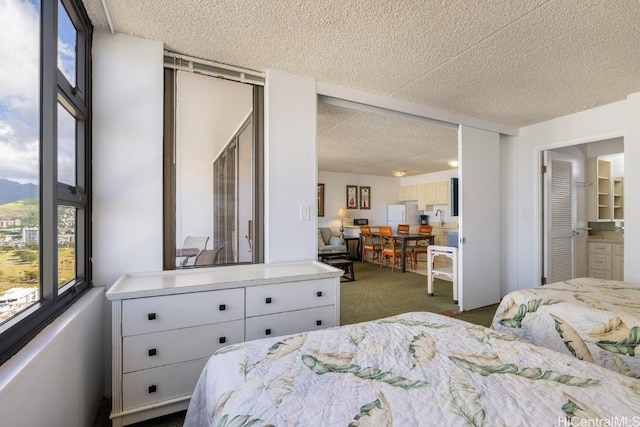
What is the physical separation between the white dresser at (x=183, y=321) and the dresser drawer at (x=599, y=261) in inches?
180

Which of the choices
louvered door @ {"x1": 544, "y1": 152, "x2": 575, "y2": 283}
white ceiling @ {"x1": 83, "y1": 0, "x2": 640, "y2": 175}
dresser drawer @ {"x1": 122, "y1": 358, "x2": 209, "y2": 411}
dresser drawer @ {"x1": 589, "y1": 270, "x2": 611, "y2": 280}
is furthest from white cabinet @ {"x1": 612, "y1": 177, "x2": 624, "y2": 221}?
dresser drawer @ {"x1": 122, "y1": 358, "x2": 209, "y2": 411}

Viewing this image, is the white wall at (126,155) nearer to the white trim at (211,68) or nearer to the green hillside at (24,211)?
the white trim at (211,68)

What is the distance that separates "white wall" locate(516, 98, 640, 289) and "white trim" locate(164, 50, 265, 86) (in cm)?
351

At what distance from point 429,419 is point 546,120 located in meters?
4.15

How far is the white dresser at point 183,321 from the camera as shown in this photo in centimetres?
145

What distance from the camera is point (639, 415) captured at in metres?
0.71

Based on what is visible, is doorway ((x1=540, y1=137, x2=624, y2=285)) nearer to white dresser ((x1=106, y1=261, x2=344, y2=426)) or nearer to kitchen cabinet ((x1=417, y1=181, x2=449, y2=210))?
kitchen cabinet ((x1=417, y1=181, x2=449, y2=210))

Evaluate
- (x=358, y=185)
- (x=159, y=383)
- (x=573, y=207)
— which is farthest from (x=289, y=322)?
(x=358, y=185)

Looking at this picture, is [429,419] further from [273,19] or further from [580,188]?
[580,188]

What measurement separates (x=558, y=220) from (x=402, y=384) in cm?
410

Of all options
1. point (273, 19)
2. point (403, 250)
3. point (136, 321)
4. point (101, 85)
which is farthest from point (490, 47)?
point (403, 250)

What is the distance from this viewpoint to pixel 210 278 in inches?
69.6

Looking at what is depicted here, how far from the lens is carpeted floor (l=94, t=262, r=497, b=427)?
10.7 ft

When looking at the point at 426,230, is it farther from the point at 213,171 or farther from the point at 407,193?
the point at 213,171
